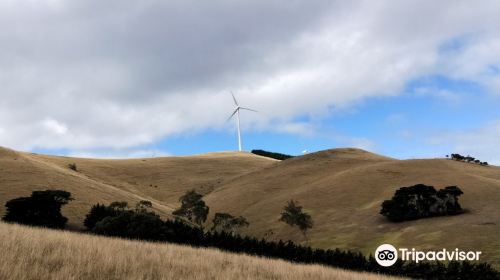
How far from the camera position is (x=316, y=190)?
104375mm

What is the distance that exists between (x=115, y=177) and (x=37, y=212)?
288ft

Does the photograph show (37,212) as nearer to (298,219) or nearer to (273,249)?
(273,249)

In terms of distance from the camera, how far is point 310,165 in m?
137

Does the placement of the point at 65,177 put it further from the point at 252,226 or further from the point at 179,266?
the point at 179,266

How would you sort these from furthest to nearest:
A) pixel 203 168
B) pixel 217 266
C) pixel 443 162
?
pixel 203 168
pixel 443 162
pixel 217 266

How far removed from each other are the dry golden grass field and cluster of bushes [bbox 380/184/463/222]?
1831 millimetres

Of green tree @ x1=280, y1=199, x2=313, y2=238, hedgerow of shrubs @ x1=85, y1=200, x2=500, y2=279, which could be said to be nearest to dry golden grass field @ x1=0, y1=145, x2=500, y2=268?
green tree @ x1=280, y1=199, x2=313, y2=238

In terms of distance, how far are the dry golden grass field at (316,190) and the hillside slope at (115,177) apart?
259mm

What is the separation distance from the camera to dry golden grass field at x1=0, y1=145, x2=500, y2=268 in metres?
66.0

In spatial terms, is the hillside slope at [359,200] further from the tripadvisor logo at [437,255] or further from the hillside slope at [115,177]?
the hillside slope at [115,177]

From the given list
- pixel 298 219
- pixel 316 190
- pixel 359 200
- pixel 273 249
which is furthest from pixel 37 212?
pixel 316 190

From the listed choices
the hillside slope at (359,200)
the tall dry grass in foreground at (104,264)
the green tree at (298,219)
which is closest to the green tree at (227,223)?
the hillside slope at (359,200)

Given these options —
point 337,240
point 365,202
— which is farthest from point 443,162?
point 337,240

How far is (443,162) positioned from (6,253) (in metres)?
111
